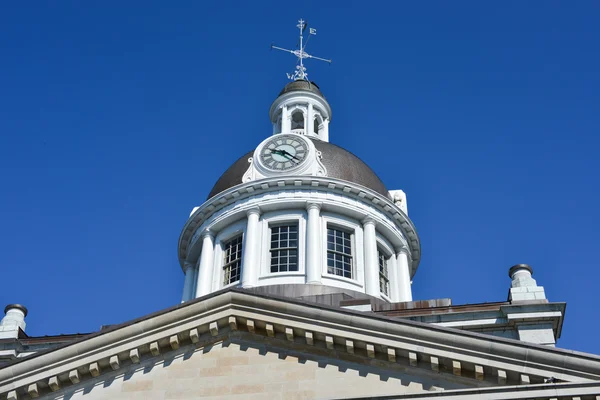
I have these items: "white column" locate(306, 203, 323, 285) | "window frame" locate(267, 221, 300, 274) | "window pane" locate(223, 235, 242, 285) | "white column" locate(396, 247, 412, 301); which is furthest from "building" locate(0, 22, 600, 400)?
"white column" locate(396, 247, 412, 301)

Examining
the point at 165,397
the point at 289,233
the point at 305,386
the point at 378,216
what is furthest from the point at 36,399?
the point at 378,216

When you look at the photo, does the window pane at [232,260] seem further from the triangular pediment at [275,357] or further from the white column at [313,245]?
the triangular pediment at [275,357]

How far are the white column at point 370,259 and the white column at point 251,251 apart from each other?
154 inches

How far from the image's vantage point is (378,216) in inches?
1324

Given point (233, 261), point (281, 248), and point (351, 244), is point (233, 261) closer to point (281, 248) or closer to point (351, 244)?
point (281, 248)

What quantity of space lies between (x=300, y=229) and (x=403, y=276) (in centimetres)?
443

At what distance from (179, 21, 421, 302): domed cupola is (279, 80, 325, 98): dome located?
225 inches

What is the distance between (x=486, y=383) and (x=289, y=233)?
51.1ft

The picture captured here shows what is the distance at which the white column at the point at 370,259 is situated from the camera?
1230 inches

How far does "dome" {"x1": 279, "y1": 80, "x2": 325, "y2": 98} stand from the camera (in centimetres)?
4103

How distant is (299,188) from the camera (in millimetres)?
33281

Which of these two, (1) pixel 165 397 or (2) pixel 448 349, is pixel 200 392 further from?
(2) pixel 448 349

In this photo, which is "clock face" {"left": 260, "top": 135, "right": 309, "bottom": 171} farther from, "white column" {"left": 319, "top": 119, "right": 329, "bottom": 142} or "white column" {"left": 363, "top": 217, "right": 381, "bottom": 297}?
"white column" {"left": 319, "top": 119, "right": 329, "bottom": 142}

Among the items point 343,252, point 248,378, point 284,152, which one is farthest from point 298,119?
point 248,378
